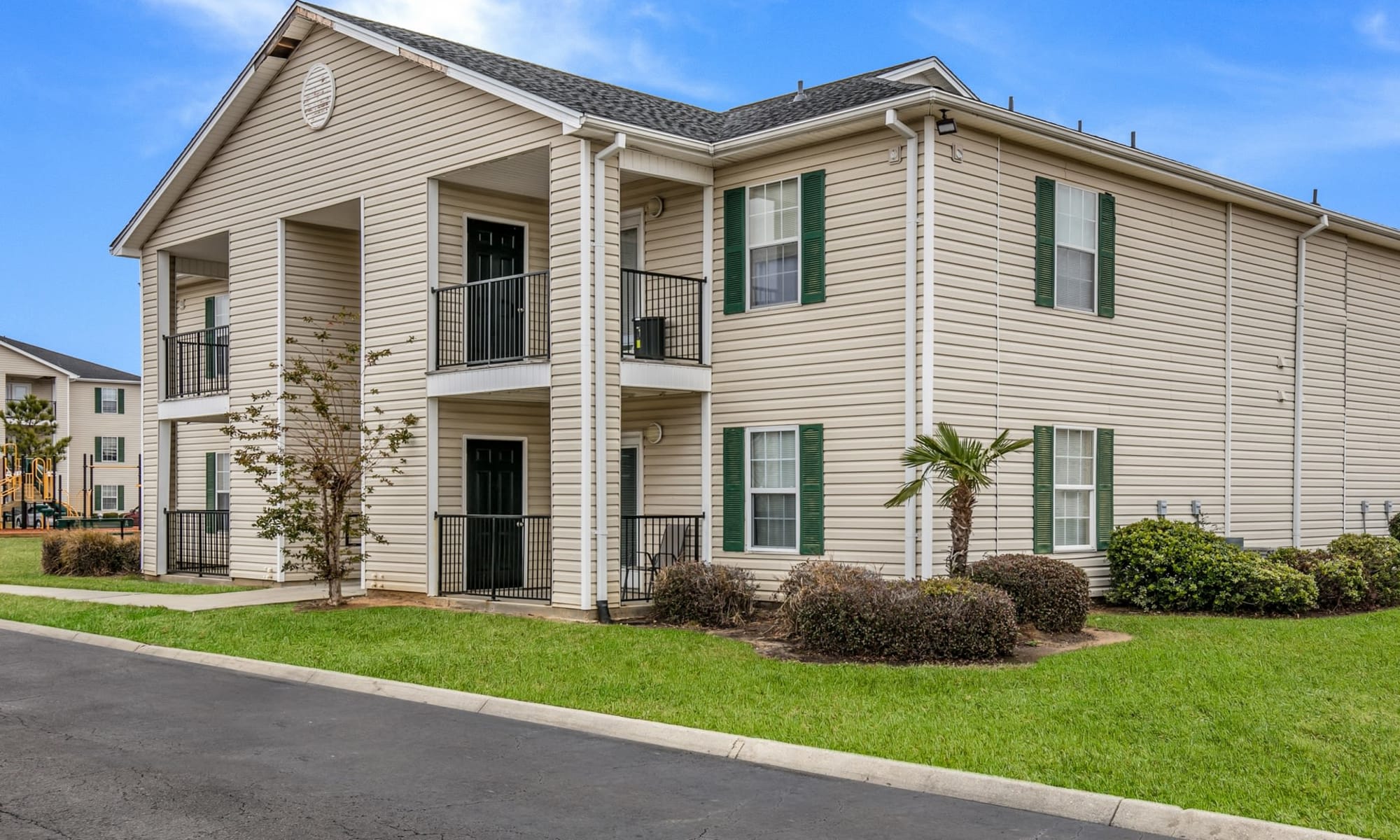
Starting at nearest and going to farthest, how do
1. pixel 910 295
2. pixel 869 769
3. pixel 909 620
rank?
pixel 869 769
pixel 909 620
pixel 910 295

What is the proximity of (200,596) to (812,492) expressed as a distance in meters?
8.95

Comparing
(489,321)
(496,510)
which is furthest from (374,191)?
(496,510)

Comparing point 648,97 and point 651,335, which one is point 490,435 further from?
point 648,97

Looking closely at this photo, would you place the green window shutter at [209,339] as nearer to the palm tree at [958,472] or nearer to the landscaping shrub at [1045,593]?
the palm tree at [958,472]

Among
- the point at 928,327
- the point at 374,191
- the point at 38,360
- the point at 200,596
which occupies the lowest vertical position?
the point at 200,596

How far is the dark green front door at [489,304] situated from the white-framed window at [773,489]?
133 inches

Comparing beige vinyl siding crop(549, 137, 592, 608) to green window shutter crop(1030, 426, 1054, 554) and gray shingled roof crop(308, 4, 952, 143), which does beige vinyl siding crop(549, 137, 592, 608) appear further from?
green window shutter crop(1030, 426, 1054, 554)

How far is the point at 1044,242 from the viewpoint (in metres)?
15.6

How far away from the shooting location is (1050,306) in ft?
51.5

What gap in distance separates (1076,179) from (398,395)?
32.0ft

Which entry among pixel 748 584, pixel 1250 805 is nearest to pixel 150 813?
pixel 1250 805

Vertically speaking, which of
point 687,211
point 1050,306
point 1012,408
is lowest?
point 1012,408

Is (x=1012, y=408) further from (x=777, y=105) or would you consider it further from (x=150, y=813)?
(x=150, y=813)

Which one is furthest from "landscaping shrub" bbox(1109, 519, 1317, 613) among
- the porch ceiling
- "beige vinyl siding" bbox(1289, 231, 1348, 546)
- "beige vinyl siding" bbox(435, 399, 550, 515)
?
the porch ceiling
